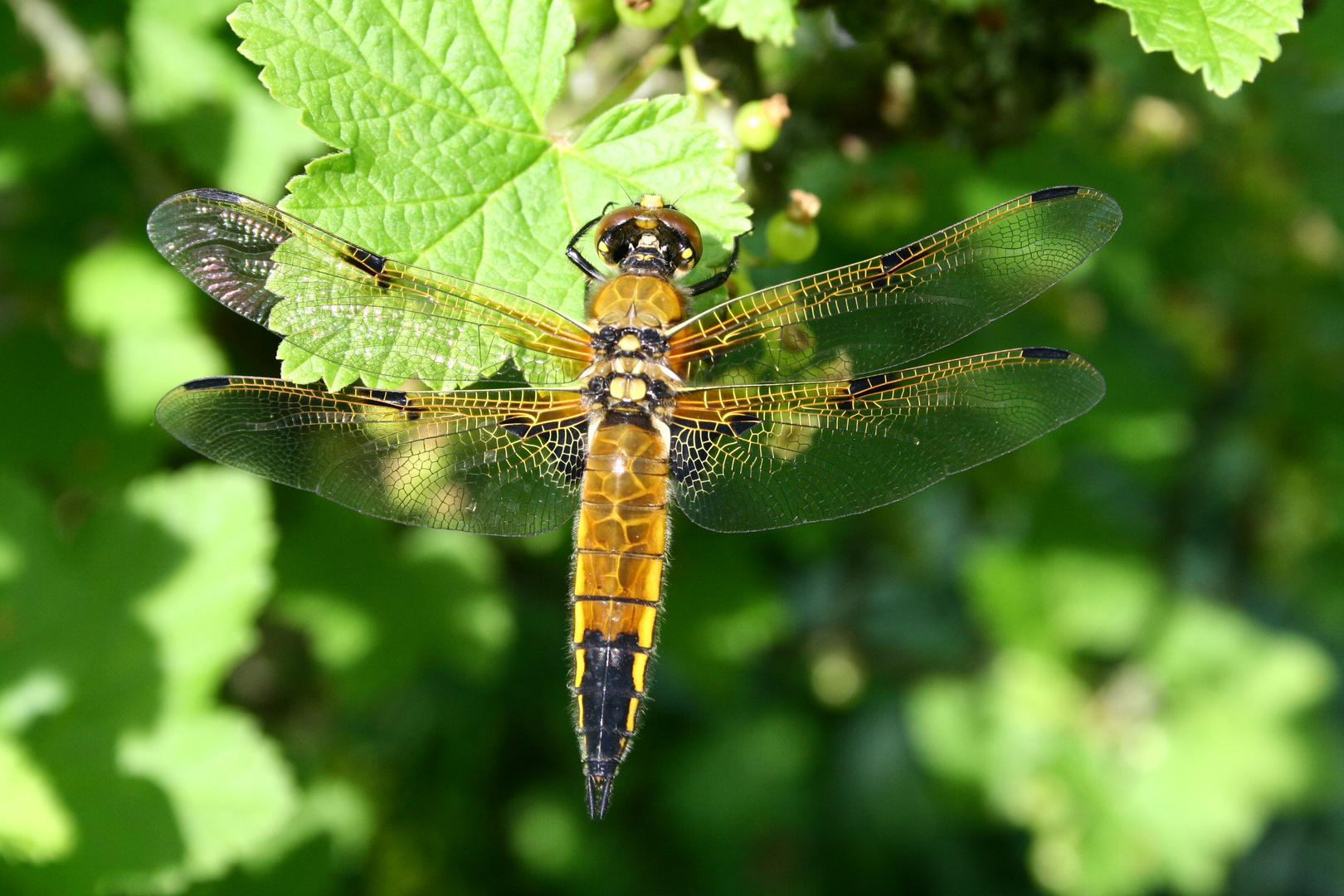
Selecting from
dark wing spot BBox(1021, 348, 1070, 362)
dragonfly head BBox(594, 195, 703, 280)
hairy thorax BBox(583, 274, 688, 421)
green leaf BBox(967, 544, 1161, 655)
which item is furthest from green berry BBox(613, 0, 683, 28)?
green leaf BBox(967, 544, 1161, 655)

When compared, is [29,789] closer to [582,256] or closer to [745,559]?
[582,256]

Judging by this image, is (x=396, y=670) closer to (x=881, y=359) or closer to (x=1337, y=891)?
(x=881, y=359)

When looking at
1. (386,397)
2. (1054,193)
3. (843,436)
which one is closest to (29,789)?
(386,397)

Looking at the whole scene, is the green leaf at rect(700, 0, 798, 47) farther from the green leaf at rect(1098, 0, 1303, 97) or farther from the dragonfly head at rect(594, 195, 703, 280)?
the green leaf at rect(1098, 0, 1303, 97)

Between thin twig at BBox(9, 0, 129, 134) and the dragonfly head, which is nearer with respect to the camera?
the dragonfly head

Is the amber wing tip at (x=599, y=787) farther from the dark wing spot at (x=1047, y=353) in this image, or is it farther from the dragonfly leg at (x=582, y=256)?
the dark wing spot at (x=1047, y=353)

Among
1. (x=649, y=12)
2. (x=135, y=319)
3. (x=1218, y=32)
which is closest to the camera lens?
(x=1218, y=32)
